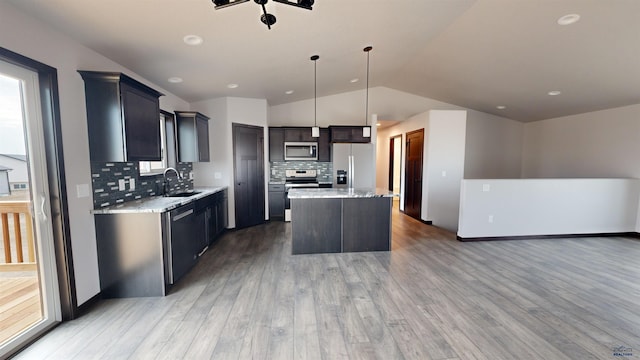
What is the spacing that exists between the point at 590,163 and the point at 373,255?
210 inches

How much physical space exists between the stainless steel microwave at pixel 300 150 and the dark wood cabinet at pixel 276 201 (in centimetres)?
73

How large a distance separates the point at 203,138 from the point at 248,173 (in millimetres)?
1073

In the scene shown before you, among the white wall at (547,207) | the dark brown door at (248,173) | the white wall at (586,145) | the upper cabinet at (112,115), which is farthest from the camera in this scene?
the dark brown door at (248,173)

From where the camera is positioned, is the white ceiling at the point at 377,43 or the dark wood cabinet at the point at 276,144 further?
the dark wood cabinet at the point at 276,144

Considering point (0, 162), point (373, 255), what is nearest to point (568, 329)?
point (373, 255)

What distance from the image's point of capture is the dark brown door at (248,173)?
15.5ft

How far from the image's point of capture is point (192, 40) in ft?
8.08

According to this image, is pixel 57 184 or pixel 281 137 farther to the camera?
pixel 281 137

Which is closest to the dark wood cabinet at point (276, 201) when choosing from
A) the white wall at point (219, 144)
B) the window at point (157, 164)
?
the white wall at point (219, 144)

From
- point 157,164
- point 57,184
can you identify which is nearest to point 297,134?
point 157,164

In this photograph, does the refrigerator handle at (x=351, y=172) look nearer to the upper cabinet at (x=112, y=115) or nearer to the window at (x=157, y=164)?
the window at (x=157, y=164)

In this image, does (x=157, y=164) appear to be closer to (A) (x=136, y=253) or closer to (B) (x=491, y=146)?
(A) (x=136, y=253)

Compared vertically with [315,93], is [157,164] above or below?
below

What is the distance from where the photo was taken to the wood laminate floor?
1785 mm
